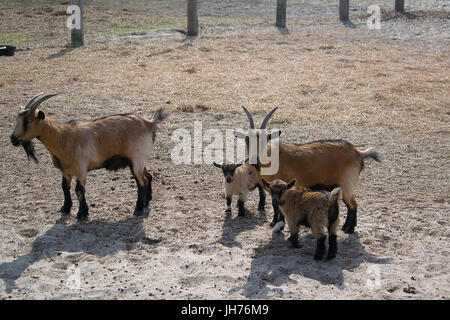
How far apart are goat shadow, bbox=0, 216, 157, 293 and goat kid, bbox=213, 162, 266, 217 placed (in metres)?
1.13

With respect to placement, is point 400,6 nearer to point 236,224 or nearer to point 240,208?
point 240,208

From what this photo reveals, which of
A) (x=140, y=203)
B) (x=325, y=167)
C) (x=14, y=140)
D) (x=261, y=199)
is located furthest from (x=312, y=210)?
(x=14, y=140)

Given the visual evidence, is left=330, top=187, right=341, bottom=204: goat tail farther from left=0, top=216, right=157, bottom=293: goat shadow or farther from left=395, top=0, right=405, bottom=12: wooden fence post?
left=395, top=0, right=405, bottom=12: wooden fence post

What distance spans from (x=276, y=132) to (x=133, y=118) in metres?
1.83

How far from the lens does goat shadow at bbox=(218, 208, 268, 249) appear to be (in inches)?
254

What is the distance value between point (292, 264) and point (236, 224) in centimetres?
128

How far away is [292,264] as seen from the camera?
5848 millimetres

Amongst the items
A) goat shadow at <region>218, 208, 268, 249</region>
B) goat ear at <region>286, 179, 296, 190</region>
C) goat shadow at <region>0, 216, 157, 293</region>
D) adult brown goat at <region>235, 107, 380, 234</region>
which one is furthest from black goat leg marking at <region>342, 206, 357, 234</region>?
goat shadow at <region>0, 216, 157, 293</region>

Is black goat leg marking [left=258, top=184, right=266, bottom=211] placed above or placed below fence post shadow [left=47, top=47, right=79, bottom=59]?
below

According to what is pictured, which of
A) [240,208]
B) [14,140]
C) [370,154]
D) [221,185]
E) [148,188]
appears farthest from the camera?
[221,185]

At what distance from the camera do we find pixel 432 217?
22.5 ft

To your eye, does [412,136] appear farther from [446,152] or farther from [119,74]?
[119,74]

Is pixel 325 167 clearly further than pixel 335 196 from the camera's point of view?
Yes

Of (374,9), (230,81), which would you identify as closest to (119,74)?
(230,81)
